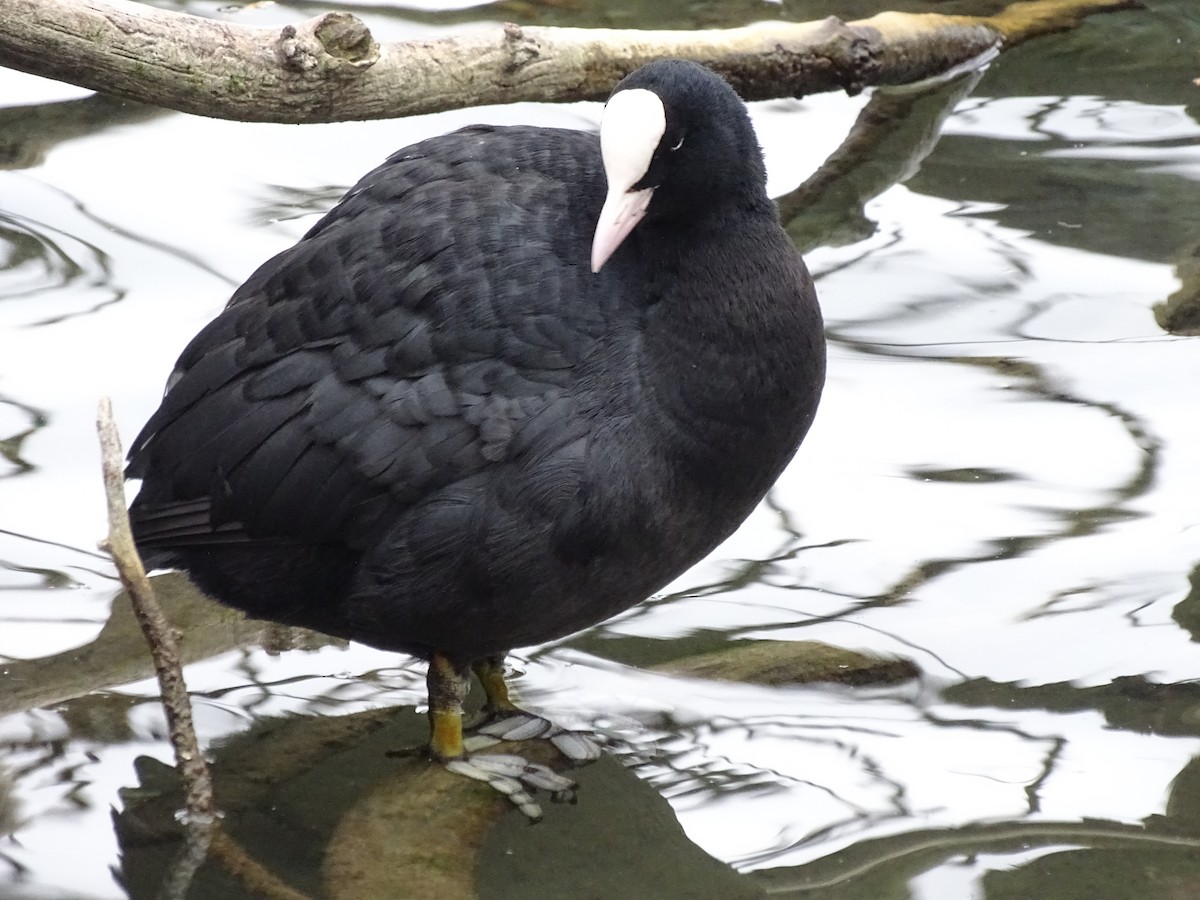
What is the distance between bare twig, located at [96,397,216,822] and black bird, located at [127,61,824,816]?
0.91 feet

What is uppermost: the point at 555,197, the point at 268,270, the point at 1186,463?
the point at 555,197

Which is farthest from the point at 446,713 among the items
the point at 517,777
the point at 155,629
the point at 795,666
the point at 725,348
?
the point at 725,348

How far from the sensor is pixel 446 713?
3279 millimetres

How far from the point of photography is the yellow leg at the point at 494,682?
3.49m

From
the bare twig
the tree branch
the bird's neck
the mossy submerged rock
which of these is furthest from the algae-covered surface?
the bird's neck

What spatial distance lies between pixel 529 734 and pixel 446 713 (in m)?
0.21

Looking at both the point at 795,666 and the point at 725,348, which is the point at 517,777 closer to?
the point at 795,666

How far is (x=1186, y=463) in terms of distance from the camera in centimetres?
407

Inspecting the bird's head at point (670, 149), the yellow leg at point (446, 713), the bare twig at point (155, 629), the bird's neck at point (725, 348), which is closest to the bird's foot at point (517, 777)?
the yellow leg at point (446, 713)

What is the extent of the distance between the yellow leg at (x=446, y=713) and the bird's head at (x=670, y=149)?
2.96ft

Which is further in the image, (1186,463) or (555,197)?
(1186,463)

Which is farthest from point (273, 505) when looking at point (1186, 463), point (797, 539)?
point (1186, 463)

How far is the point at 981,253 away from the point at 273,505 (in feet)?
8.80

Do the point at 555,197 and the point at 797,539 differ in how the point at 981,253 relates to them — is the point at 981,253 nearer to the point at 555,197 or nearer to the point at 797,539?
the point at 797,539
